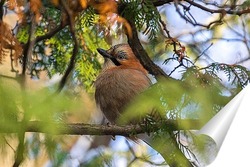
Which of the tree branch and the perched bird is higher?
the tree branch

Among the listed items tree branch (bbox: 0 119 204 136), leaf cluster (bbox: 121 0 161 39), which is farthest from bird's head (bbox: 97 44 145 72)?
tree branch (bbox: 0 119 204 136)

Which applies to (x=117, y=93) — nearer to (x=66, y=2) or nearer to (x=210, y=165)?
(x=66, y=2)

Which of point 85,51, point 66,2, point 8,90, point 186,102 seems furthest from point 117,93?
point 8,90

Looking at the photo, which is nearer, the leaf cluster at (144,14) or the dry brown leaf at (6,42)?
the dry brown leaf at (6,42)

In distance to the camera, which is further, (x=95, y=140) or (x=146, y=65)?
(x=95, y=140)

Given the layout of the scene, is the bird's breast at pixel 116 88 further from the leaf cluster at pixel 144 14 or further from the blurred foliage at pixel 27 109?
the blurred foliage at pixel 27 109

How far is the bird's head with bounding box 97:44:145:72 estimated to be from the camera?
2031 millimetres

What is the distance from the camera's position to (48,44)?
193 centimetres

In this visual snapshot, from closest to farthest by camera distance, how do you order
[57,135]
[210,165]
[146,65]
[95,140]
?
[210,165]
[57,135]
[146,65]
[95,140]

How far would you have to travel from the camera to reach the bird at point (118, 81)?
6.26ft

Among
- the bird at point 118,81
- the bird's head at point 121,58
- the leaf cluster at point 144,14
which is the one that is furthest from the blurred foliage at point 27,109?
the bird's head at point 121,58

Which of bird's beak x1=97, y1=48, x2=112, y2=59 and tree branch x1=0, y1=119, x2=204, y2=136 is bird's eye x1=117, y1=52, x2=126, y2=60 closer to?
bird's beak x1=97, y1=48, x2=112, y2=59

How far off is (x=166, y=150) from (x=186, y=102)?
19 centimetres

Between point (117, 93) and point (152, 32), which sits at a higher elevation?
point (152, 32)
